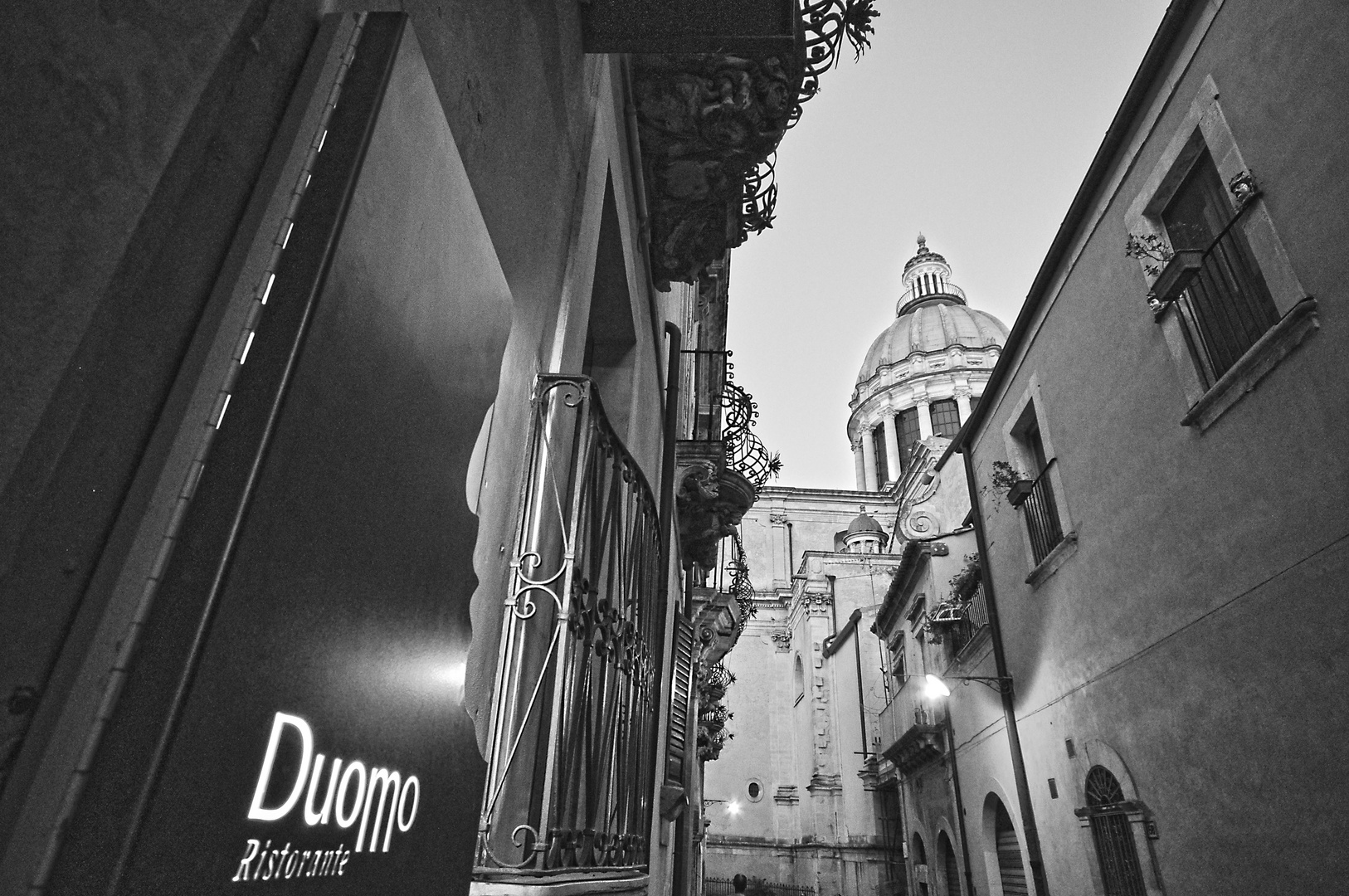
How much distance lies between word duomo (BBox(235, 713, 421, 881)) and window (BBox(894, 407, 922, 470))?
45204 mm

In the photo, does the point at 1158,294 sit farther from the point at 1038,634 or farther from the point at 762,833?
the point at 762,833

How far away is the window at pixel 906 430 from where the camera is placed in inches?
1756

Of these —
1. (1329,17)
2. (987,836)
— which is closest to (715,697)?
(987,836)

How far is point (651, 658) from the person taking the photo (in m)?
4.26

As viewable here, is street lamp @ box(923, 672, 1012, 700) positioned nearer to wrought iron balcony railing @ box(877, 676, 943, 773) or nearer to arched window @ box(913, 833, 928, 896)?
wrought iron balcony railing @ box(877, 676, 943, 773)

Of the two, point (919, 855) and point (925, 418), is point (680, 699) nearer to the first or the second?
point (919, 855)

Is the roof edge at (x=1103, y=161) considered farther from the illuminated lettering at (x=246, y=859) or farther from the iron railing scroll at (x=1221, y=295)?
the illuminated lettering at (x=246, y=859)

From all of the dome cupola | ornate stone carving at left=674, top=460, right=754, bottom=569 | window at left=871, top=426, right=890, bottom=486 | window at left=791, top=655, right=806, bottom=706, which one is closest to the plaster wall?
ornate stone carving at left=674, top=460, right=754, bottom=569

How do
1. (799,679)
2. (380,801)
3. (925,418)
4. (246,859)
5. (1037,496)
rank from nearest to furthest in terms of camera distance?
(246,859) < (380,801) < (1037,496) < (799,679) < (925,418)

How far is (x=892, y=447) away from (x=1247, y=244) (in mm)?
40153

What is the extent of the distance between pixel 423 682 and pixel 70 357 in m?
0.70

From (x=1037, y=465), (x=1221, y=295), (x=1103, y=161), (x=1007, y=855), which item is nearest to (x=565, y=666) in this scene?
(x=1221, y=295)

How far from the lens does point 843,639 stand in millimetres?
29562

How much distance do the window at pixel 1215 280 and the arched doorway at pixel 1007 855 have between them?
9145 mm
